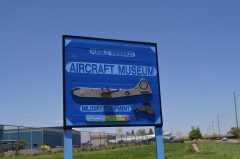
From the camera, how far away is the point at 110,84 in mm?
9758

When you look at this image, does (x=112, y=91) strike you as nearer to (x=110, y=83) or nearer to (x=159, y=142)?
(x=110, y=83)

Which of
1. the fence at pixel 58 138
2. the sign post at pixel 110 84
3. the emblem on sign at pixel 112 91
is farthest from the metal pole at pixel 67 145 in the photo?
the fence at pixel 58 138

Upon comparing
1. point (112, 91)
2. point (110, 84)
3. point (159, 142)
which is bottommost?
point (159, 142)

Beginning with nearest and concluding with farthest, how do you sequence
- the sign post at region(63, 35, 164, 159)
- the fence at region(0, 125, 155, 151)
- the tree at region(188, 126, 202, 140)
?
1. the sign post at region(63, 35, 164, 159)
2. the fence at region(0, 125, 155, 151)
3. the tree at region(188, 126, 202, 140)

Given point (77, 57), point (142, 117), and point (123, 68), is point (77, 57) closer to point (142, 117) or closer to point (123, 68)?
point (123, 68)

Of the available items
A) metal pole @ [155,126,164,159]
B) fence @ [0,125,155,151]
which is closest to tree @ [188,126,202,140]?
fence @ [0,125,155,151]

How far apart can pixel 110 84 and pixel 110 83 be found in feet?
0.08

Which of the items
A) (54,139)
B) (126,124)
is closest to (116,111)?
(126,124)

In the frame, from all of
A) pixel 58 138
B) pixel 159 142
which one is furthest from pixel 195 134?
pixel 159 142

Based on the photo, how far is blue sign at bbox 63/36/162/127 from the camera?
30.6ft

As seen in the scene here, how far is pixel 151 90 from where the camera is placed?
10297 millimetres

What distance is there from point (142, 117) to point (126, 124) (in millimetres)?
473

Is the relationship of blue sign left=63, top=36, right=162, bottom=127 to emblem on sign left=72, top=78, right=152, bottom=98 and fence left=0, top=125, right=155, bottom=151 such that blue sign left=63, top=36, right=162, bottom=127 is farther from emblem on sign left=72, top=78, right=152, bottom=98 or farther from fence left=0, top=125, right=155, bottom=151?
fence left=0, top=125, right=155, bottom=151

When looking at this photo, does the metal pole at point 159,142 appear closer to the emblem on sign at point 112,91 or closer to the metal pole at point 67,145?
the emblem on sign at point 112,91
